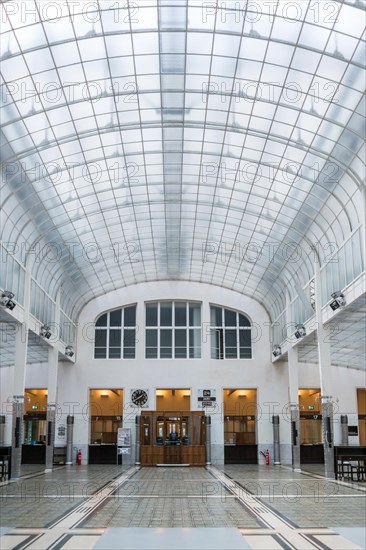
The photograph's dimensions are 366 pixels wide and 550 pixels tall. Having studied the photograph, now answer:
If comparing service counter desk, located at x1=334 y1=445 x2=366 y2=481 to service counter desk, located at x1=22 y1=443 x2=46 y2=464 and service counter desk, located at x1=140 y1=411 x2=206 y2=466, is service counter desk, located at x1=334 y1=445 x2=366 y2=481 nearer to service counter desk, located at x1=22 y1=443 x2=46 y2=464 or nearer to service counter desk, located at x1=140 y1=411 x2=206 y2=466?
service counter desk, located at x1=140 y1=411 x2=206 y2=466

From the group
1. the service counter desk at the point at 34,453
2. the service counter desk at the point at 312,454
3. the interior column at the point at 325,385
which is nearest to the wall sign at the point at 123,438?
the service counter desk at the point at 34,453

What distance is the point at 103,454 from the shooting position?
4959 centimetres

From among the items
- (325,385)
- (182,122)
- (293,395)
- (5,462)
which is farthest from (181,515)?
(293,395)

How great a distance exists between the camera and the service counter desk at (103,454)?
49500mm

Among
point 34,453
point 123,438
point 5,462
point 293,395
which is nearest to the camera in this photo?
point 5,462

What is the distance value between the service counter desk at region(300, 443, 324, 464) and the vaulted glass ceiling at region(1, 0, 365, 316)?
1296 centimetres

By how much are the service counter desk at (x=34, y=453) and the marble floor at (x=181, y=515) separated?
20.5m

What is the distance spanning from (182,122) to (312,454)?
2866 centimetres

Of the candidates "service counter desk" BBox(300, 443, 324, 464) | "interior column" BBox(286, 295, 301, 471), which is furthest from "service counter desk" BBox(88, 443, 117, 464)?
"interior column" BBox(286, 295, 301, 471)

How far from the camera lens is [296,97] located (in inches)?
1071

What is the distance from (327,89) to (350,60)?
85.1 inches

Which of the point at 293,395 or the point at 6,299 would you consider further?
the point at 293,395

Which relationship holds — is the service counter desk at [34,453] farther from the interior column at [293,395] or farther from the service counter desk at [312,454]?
the service counter desk at [312,454]

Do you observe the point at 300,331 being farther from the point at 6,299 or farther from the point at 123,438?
the point at 6,299
